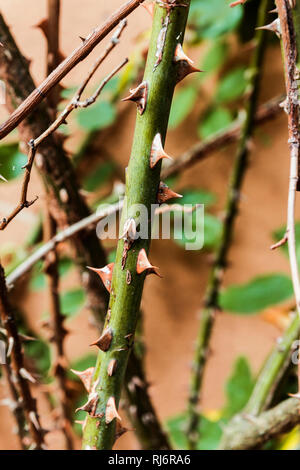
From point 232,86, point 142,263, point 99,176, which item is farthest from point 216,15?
point 142,263

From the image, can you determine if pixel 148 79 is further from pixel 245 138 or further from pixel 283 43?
pixel 245 138

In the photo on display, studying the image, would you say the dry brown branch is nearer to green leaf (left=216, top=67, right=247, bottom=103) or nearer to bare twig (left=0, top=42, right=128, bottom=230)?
bare twig (left=0, top=42, right=128, bottom=230)

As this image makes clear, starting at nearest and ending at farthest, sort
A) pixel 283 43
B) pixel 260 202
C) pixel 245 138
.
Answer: pixel 283 43, pixel 245 138, pixel 260 202

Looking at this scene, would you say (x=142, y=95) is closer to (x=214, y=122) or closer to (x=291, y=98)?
(x=291, y=98)

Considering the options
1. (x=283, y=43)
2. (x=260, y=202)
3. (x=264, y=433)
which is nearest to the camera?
(x=283, y=43)

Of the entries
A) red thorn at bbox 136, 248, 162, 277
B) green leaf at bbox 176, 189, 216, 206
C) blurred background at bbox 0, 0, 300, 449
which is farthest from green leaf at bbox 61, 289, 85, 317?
red thorn at bbox 136, 248, 162, 277
